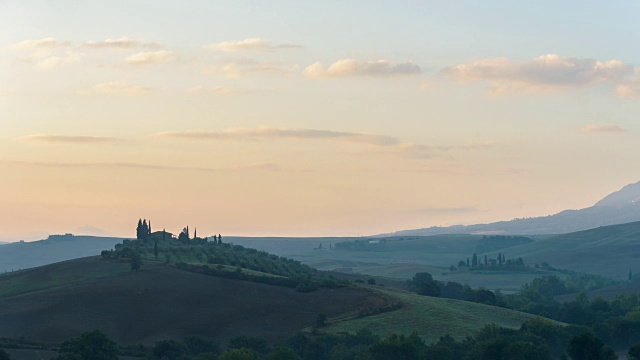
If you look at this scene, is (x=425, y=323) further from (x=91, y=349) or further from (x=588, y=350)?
(x=91, y=349)

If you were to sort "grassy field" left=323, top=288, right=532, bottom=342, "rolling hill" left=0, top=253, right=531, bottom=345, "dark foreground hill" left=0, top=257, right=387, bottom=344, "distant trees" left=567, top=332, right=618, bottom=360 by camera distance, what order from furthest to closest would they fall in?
"grassy field" left=323, top=288, right=532, bottom=342 → "rolling hill" left=0, top=253, right=531, bottom=345 → "dark foreground hill" left=0, top=257, right=387, bottom=344 → "distant trees" left=567, top=332, right=618, bottom=360

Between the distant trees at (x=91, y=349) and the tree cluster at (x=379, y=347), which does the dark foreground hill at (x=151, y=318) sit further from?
the distant trees at (x=91, y=349)

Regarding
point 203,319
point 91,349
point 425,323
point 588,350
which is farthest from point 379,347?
point 203,319

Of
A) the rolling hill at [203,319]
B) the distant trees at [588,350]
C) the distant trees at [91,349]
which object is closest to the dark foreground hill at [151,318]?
the rolling hill at [203,319]

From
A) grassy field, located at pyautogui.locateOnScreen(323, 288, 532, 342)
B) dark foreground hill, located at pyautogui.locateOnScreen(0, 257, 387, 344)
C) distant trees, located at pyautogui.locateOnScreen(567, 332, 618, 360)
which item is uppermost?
dark foreground hill, located at pyautogui.locateOnScreen(0, 257, 387, 344)

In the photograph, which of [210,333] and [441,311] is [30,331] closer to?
[210,333]

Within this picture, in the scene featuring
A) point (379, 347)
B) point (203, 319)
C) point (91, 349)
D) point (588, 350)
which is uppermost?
point (203, 319)

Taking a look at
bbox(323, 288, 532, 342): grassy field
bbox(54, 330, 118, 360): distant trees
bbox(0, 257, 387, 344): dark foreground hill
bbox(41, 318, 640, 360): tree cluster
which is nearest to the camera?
bbox(54, 330, 118, 360): distant trees

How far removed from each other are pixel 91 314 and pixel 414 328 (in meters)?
52.4

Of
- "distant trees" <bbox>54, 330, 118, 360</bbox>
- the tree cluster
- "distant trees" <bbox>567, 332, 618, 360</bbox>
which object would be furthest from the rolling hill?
"distant trees" <bbox>567, 332, 618, 360</bbox>

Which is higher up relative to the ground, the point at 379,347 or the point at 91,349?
the point at 91,349

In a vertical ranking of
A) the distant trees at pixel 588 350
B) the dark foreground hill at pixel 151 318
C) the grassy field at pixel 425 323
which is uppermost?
the dark foreground hill at pixel 151 318

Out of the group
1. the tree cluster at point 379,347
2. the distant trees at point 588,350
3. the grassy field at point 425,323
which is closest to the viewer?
the tree cluster at point 379,347

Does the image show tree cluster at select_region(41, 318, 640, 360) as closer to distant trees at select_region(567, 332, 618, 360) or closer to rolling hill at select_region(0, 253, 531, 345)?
distant trees at select_region(567, 332, 618, 360)
